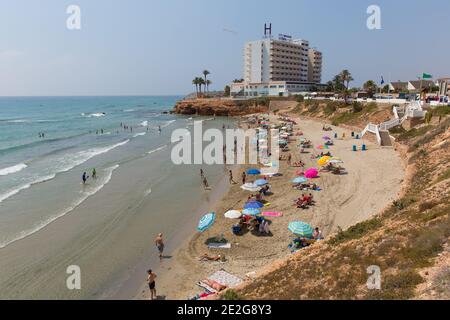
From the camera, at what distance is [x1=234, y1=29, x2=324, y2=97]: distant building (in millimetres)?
105938

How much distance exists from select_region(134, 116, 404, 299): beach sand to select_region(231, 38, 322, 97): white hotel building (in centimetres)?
→ 7704

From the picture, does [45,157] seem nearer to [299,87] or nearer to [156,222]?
[156,222]

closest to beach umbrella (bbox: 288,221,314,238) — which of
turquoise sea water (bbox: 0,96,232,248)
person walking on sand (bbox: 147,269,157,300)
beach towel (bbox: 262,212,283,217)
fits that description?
beach towel (bbox: 262,212,283,217)

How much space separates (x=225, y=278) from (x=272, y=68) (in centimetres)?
10239

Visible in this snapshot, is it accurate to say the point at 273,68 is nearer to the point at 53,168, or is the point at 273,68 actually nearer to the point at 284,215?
the point at 53,168

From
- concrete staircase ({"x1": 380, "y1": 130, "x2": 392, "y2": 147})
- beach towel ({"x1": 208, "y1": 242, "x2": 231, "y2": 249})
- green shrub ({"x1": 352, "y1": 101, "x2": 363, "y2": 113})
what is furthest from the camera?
green shrub ({"x1": 352, "y1": 101, "x2": 363, "y2": 113})

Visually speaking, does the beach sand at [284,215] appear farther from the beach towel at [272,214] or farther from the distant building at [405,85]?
the distant building at [405,85]

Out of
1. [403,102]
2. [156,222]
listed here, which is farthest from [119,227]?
[403,102]

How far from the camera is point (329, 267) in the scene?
32.0 feet

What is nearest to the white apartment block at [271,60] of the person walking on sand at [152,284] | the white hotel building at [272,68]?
the white hotel building at [272,68]

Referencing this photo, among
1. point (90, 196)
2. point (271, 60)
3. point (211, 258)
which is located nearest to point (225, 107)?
point (271, 60)

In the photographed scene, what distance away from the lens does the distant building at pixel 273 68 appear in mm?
105938

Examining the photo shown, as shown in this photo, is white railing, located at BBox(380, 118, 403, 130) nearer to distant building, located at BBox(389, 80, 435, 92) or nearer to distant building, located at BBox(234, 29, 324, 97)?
distant building, located at BBox(389, 80, 435, 92)
